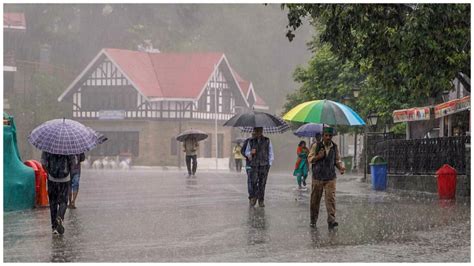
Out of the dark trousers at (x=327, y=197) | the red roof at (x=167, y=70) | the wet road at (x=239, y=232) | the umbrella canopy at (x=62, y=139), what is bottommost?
the wet road at (x=239, y=232)

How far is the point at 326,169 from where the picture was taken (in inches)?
490

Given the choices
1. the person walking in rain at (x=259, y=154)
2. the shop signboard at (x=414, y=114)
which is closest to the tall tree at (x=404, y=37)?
the person walking in rain at (x=259, y=154)

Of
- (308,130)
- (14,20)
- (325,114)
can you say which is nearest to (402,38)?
(325,114)

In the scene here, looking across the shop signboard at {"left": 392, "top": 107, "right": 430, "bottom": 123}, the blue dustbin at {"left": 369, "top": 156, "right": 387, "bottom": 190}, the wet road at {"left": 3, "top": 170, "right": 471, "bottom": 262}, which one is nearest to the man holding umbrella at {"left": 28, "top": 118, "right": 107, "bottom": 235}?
the wet road at {"left": 3, "top": 170, "right": 471, "bottom": 262}

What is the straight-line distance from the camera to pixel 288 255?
942cm

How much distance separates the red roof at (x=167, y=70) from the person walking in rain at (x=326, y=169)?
46.9 metres

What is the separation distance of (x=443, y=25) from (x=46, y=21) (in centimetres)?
5347

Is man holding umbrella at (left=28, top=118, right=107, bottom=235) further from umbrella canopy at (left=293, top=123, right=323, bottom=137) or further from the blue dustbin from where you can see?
the blue dustbin

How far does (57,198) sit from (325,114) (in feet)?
13.3

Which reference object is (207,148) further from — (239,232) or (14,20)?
(239,232)

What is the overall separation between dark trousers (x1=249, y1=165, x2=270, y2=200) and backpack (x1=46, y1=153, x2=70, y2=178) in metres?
5.21

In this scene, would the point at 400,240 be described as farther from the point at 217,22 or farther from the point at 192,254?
the point at 217,22

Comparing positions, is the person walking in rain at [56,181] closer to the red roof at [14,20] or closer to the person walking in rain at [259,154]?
the person walking in rain at [259,154]

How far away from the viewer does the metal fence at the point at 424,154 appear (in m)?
20.9
